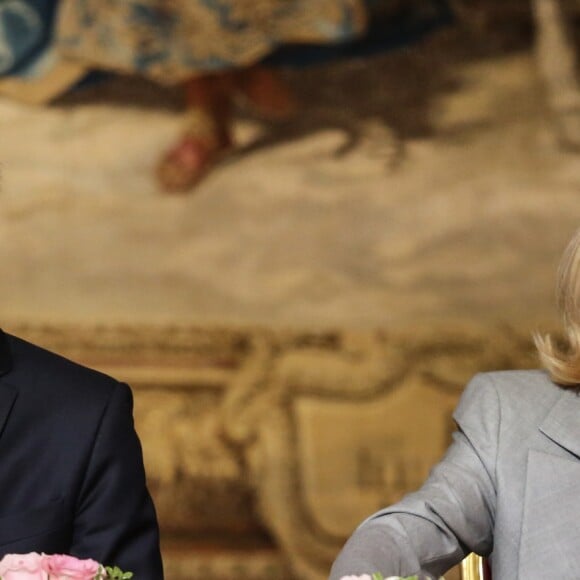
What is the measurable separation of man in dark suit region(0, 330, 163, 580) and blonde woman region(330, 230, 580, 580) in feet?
1.59

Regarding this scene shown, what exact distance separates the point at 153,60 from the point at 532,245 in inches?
76.0

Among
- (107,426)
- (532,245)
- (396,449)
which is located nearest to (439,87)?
(532,245)

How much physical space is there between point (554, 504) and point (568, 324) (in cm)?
34

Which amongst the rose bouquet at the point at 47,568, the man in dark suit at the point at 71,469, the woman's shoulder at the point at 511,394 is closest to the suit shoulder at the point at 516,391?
the woman's shoulder at the point at 511,394

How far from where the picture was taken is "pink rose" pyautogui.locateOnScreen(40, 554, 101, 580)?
162 centimetres

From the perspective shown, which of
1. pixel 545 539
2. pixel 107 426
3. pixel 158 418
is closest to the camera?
pixel 545 539

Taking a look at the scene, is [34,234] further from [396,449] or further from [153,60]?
[396,449]

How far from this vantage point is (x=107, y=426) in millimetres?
2525

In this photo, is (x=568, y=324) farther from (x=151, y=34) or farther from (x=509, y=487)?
(x=151, y=34)

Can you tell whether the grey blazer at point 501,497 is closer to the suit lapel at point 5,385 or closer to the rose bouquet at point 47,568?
the rose bouquet at point 47,568

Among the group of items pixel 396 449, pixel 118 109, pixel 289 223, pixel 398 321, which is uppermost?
pixel 118 109

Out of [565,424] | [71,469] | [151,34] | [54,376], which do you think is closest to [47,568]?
[71,469]

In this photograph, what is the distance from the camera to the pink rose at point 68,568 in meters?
1.62

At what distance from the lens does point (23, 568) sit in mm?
1608
